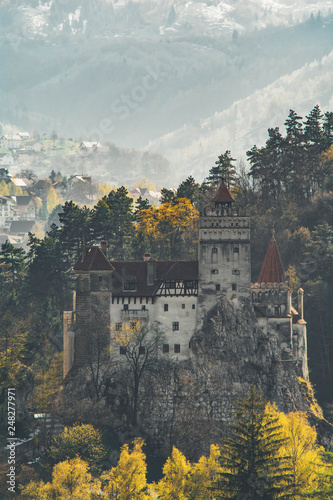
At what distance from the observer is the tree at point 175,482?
76.1 meters

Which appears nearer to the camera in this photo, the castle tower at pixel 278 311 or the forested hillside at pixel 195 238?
the castle tower at pixel 278 311

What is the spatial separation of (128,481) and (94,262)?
84.3 ft

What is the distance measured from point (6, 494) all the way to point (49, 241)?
40.5 metres

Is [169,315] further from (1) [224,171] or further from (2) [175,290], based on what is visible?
(1) [224,171]

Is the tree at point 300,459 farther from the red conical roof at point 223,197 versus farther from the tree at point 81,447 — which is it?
the red conical roof at point 223,197

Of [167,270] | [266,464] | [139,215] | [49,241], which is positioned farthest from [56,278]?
[266,464]

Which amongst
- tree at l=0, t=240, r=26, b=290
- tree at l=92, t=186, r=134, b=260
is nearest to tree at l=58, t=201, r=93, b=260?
tree at l=92, t=186, r=134, b=260

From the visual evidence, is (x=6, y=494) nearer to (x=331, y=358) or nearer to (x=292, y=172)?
(x=331, y=358)

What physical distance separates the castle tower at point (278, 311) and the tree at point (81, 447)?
20.9 m

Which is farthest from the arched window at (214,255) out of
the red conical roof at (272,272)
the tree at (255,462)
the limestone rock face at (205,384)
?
the tree at (255,462)

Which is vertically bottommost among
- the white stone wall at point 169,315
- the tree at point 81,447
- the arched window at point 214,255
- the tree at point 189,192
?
the tree at point 81,447

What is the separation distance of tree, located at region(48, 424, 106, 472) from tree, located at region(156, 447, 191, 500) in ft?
35.0

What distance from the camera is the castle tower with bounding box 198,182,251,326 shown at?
309 feet

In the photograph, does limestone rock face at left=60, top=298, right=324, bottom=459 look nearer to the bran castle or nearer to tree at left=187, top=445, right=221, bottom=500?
the bran castle
